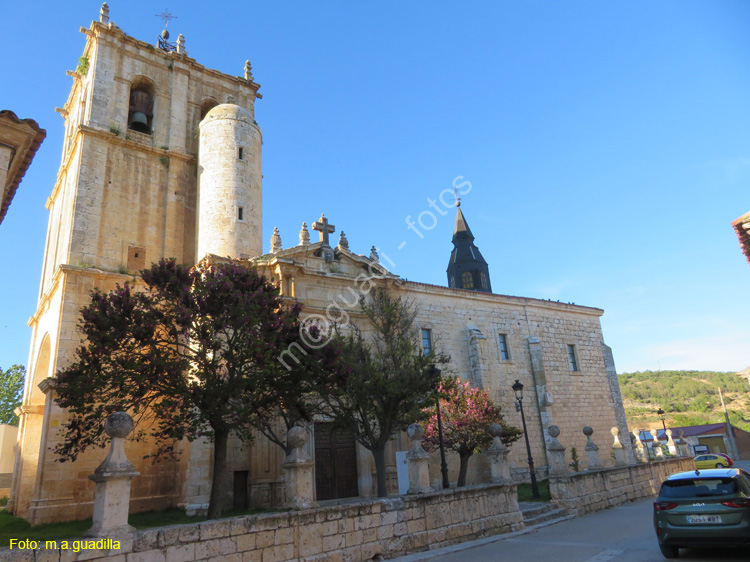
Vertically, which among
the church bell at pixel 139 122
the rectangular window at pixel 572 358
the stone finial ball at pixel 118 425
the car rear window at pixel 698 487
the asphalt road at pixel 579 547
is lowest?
the asphalt road at pixel 579 547

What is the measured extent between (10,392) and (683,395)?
97.6m

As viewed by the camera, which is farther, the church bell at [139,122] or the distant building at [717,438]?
the distant building at [717,438]

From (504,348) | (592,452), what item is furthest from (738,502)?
(504,348)

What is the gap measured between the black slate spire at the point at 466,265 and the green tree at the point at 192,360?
30.6 metres

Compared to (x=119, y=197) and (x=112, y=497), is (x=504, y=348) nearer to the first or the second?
(x=119, y=197)

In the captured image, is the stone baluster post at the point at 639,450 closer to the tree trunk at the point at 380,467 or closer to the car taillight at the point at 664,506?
the tree trunk at the point at 380,467

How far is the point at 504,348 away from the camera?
85.0 ft

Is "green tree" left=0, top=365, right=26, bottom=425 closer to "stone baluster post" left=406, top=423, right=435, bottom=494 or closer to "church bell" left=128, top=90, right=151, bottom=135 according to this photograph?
"church bell" left=128, top=90, right=151, bottom=135

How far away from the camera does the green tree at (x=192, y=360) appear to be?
12086 millimetres

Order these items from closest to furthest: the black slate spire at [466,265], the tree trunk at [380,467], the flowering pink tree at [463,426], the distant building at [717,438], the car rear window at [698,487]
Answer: the car rear window at [698,487] → the tree trunk at [380,467] → the flowering pink tree at [463,426] → the distant building at [717,438] → the black slate spire at [466,265]

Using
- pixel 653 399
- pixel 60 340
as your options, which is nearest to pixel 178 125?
pixel 60 340

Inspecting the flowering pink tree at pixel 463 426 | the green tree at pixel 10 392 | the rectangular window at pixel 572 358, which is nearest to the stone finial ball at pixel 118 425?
the flowering pink tree at pixel 463 426

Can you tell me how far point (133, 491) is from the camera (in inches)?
674

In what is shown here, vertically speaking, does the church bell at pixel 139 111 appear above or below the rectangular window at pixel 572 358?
above
